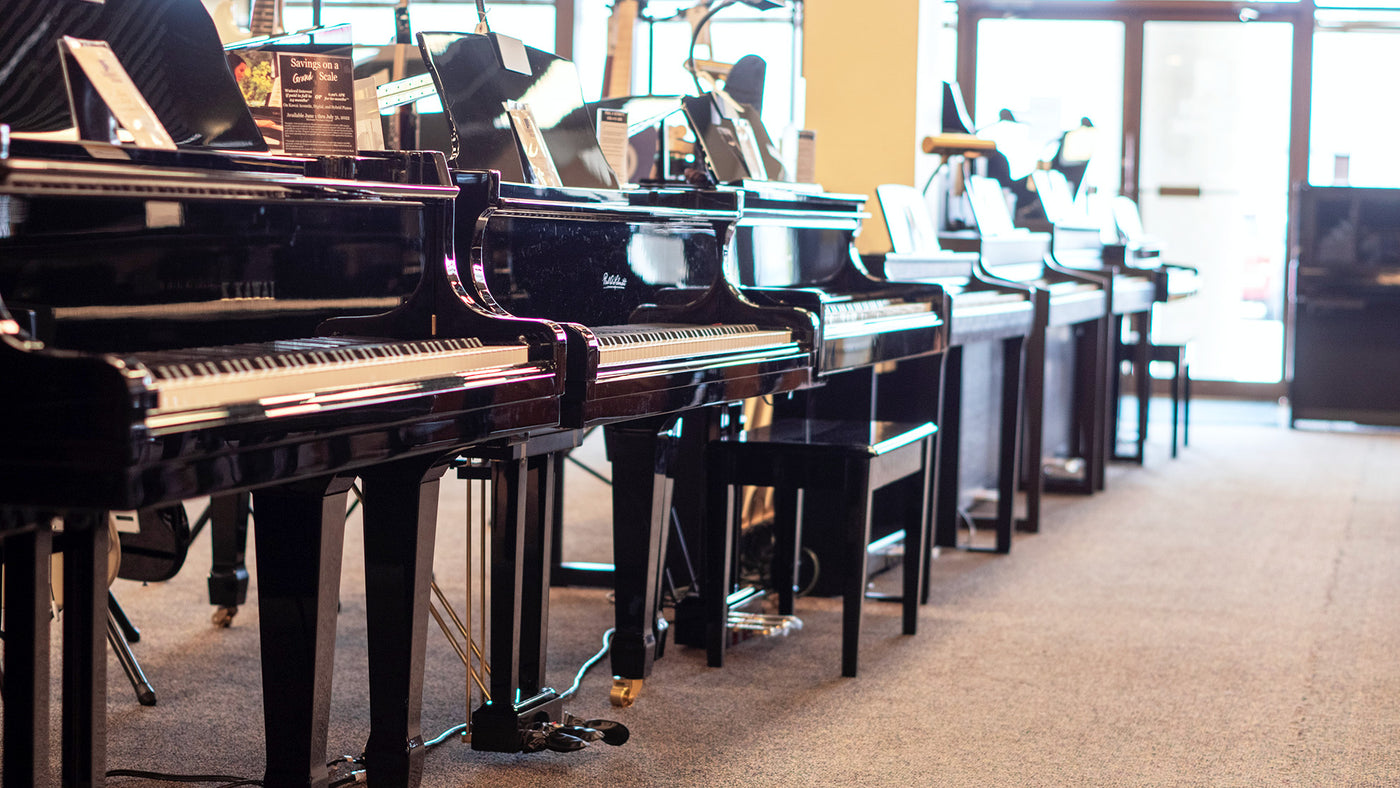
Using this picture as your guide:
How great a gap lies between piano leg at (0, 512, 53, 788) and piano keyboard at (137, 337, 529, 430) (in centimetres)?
27

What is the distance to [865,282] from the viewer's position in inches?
152

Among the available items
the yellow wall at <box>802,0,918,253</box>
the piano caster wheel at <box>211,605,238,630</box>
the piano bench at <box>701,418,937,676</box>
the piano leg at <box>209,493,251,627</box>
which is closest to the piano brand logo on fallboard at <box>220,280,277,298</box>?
the piano bench at <box>701,418,937,676</box>

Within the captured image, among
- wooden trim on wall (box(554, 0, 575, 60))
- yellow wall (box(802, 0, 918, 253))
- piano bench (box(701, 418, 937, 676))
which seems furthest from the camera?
wooden trim on wall (box(554, 0, 575, 60))

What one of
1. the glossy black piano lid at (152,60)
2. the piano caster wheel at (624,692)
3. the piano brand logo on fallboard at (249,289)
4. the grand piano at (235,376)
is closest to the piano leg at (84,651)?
the grand piano at (235,376)

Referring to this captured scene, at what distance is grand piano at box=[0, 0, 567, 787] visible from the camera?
4.99ft

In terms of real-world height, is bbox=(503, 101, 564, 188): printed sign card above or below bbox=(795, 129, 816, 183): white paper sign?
below

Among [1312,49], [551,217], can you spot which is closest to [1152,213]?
[1312,49]

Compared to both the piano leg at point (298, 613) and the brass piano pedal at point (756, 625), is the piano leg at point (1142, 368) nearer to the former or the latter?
the brass piano pedal at point (756, 625)

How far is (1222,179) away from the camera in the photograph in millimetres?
9492

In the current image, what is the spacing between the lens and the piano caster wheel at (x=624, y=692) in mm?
3039

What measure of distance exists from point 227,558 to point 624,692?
1243 mm

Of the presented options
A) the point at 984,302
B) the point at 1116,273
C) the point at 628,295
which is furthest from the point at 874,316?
the point at 1116,273

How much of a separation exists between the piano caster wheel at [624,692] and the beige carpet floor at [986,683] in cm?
5

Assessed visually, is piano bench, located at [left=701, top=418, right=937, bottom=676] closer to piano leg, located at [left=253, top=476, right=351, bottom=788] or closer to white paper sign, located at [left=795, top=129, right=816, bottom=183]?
white paper sign, located at [left=795, top=129, right=816, bottom=183]
